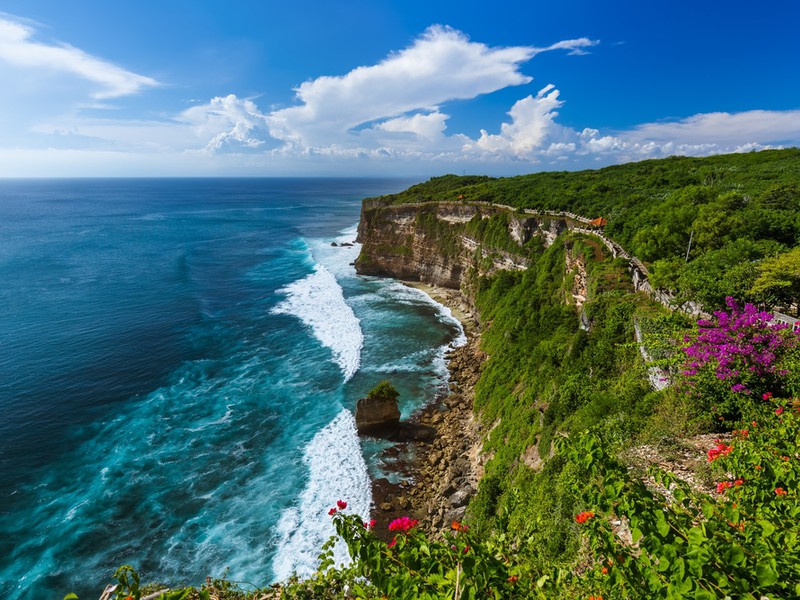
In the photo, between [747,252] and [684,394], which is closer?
[684,394]

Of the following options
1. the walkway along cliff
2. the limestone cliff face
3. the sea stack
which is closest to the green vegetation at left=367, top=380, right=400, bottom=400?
the sea stack

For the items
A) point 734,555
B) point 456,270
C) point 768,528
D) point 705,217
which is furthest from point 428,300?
point 734,555

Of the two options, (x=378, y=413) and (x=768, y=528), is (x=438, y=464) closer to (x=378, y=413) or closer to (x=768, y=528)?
(x=378, y=413)

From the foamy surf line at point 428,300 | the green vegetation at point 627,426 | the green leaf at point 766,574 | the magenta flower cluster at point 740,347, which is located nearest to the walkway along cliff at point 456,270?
the green vegetation at point 627,426

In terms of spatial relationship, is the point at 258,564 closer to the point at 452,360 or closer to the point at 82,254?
the point at 452,360

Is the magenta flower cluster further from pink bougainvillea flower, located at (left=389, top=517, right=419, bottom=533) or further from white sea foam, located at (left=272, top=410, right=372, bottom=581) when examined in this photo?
white sea foam, located at (left=272, top=410, right=372, bottom=581)

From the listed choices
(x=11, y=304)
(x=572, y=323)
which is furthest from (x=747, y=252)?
(x=11, y=304)
